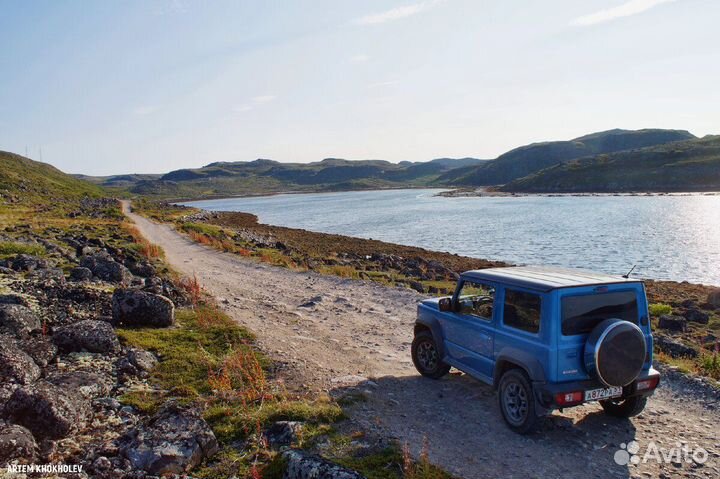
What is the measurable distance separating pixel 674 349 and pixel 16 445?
53.8ft

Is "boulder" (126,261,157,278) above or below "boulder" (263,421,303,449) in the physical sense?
above

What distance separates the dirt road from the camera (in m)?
7.98

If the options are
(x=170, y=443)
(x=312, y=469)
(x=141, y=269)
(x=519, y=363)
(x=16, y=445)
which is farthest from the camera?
(x=141, y=269)

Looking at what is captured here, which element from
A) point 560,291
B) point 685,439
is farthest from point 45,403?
point 685,439

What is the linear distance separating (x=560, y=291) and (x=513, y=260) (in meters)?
42.7

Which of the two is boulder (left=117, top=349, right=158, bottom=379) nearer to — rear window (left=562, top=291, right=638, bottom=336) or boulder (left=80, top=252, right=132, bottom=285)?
rear window (left=562, top=291, right=638, bottom=336)

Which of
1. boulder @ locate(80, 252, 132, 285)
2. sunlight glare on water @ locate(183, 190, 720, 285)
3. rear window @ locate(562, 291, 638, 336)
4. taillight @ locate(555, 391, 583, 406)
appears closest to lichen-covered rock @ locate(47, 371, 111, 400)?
taillight @ locate(555, 391, 583, 406)

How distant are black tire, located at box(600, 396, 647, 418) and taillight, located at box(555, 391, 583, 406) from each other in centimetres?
151

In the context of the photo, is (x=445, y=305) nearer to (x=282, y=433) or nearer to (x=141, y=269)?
(x=282, y=433)

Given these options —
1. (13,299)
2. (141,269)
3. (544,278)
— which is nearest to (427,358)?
(544,278)

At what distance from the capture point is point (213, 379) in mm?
11141

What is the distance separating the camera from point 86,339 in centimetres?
1239

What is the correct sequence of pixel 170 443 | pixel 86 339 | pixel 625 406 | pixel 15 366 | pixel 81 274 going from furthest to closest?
pixel 81 274, pixel 86 339, pixel 15 366, pixel 625 406, pixel 170 443

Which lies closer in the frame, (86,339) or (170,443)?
(170,443)
